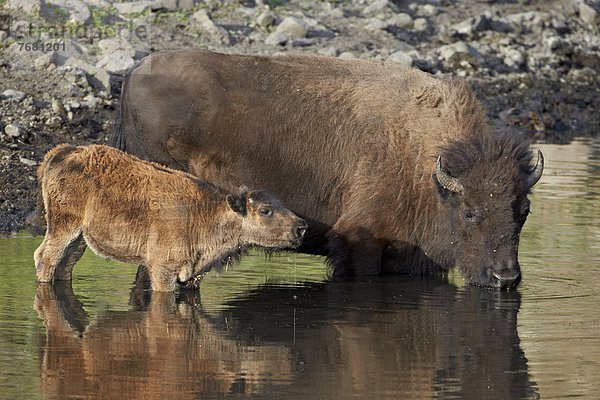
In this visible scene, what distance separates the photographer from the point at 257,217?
1246 centimetres

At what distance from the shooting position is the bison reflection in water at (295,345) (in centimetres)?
921

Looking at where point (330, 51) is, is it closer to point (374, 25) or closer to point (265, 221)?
point (374, 25)

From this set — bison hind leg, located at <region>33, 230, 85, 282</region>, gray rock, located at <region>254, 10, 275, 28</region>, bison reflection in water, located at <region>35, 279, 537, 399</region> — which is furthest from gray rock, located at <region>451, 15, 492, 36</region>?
bison hind leg, located at <region>33, 230, 85, 282</region>

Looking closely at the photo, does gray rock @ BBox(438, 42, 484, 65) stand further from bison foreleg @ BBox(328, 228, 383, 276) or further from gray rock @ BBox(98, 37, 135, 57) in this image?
bison foreleg @ BBox(328, 228, 383, 276)

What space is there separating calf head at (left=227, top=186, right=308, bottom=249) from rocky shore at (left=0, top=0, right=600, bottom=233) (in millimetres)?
3806

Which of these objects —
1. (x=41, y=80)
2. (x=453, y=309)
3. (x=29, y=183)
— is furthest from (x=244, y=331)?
(x=41, y=80)

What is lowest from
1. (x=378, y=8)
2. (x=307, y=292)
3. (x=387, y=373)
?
(x=378, y=8)

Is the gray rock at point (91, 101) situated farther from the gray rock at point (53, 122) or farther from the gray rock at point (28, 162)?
the gray rock at point (28, 162)

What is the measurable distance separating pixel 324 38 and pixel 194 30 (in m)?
2.44

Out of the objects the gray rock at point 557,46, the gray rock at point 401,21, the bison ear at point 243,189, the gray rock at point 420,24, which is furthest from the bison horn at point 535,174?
the gray rock at point 557,46

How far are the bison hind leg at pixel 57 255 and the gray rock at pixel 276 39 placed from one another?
11.0 m

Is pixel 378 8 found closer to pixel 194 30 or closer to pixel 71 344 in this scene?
pixel 194 30

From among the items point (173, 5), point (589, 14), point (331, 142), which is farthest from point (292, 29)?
point (331, 142)

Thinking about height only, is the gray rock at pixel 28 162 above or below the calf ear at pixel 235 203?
A: below
